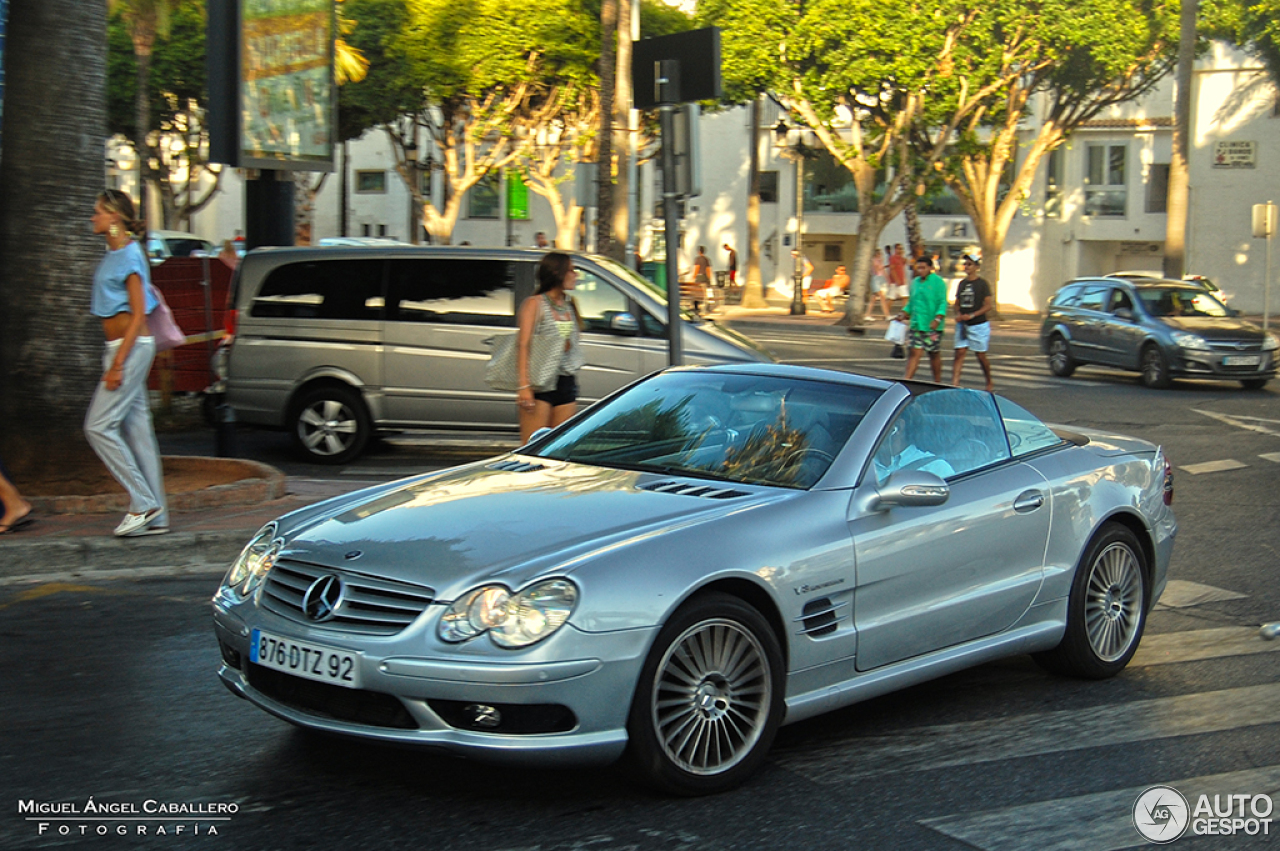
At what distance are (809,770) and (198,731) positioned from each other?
2.12 meters

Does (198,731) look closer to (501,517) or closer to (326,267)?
(501,517)

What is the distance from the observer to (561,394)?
946 centimetres

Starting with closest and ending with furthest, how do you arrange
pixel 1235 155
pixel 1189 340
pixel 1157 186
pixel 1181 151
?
pixel 1189 340 < pixel 1181 151 < pixel 1235 155 < pixel 1157 186

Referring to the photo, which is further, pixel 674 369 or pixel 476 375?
pixel 476 375

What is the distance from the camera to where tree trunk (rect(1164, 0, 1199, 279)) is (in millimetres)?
30438

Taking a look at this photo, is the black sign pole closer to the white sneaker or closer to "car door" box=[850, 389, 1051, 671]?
the white sneaker

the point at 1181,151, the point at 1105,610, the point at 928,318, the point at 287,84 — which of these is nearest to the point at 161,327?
the point at 1105,610

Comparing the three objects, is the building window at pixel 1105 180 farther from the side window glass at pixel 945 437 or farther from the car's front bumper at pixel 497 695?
the car's front bumper at pixel 497 695

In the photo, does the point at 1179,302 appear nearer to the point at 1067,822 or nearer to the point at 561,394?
the point at 561,394

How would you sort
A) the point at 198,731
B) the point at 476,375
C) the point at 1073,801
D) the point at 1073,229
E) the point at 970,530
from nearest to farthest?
the point at 1073,801, the point at 198,731, the point at 970,530, the point at 476,375, the point at 1073,229

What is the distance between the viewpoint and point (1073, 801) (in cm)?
456

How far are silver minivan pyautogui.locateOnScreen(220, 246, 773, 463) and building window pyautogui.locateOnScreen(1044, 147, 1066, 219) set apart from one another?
126ft

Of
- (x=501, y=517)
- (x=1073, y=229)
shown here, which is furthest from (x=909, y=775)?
(x=1073, y=229)

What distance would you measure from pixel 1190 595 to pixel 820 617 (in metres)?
3.91
